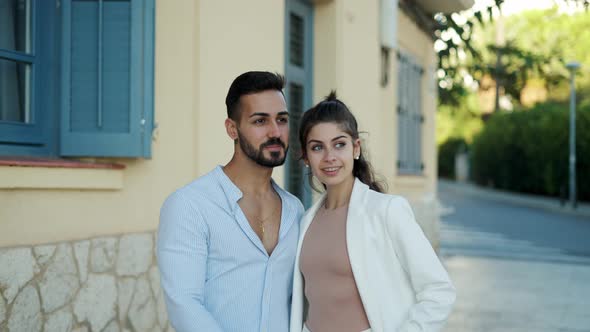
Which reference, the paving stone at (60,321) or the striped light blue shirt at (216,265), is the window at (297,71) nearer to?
the paving stone at (60,321)

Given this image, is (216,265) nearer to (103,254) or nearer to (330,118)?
(330,118)

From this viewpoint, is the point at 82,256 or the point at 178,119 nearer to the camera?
the point at 82,256

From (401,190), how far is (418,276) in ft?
25.5

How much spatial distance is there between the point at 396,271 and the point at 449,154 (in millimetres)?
42061

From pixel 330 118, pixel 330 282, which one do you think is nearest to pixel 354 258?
pixel 330 282

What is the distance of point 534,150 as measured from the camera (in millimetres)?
27188

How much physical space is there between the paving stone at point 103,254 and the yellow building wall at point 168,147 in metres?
0.06

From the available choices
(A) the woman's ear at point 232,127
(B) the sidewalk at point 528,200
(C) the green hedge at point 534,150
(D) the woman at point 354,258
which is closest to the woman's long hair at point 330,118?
(D) the woman at point 354,258

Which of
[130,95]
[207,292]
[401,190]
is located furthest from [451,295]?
[401,190]

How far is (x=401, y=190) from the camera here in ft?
32.8

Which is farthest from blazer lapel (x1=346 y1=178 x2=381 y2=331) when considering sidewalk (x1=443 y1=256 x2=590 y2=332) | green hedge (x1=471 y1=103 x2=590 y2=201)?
green hedge (x1=471 y1=103 x2=590 y2=201)

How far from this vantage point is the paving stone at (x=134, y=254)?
3918 mm

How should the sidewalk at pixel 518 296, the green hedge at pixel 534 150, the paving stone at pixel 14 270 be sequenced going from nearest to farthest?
1. the paving stone at pixel 14 270
2. the sidewalk at pixel 518 296
3. the green hedge at pixel 534 150

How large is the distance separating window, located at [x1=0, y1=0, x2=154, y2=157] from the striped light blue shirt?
1.48m
